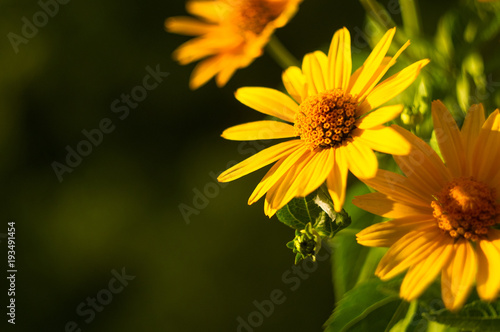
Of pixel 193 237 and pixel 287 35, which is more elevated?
pixel 287 35

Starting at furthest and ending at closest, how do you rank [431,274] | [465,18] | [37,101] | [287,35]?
[37,101] < [287,35] < [465,18] < [431,274]

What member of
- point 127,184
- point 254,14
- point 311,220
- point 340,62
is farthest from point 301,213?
point 127,184

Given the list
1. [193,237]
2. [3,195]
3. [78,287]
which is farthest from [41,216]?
[193,237]

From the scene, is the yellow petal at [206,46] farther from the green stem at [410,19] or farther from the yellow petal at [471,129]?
the yellow petal at [471,129]

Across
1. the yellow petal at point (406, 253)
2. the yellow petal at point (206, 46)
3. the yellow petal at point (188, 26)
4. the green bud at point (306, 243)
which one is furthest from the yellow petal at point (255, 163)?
the yellow petal at point (188, 26)

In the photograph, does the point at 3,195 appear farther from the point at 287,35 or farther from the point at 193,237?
the point at 287,35

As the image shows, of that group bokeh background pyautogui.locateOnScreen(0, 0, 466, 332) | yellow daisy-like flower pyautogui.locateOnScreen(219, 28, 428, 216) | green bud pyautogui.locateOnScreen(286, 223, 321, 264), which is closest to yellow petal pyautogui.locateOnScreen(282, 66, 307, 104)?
yellow daisy-like flower pyautogui.locateOnScreen(219, 28, 428, 216)
